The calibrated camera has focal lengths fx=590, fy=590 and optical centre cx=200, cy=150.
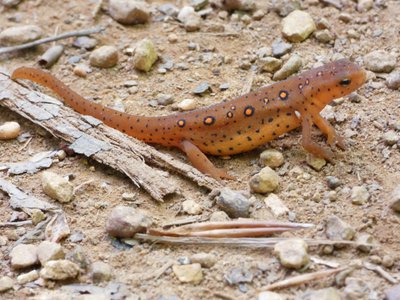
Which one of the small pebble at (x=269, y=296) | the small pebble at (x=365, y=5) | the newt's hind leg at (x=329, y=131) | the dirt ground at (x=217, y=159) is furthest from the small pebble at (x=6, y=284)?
the small pebble at (x=365, y=5)

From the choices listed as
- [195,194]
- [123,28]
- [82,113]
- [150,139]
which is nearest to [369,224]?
[195,194]

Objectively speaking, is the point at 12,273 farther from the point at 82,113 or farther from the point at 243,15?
the point at 243,15

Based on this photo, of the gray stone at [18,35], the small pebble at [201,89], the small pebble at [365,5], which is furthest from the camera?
the small pebble at [365,5]

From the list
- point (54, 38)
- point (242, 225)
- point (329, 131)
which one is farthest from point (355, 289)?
point (54, 38)

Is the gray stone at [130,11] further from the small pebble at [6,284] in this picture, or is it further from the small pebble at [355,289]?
the small pebble at [355,289]

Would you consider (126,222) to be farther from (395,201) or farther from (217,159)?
(395,201)
